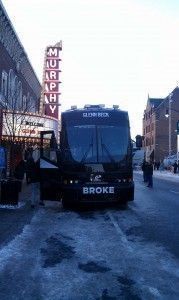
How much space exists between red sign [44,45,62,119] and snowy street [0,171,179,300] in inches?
958

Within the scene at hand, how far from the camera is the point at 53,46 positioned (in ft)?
123

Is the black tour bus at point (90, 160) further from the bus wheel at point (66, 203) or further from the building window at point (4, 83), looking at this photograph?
the building window at point (4, 83)

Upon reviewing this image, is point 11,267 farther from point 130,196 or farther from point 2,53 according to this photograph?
point 2,53

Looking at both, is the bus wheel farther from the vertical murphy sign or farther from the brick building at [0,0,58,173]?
the vertical murphy sign

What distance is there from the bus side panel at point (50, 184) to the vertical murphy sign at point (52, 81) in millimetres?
21648

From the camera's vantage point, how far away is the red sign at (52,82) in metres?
36.8

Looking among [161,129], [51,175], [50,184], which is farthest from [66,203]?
[161,129]

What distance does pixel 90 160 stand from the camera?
14938 millimetres

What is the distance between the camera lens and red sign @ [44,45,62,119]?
36.8 metres

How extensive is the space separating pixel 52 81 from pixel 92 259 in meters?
30.3

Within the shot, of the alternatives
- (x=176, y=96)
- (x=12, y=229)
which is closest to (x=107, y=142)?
(x=12, y=229)

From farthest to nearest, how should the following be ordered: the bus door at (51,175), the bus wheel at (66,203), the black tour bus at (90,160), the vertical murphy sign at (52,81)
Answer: the vertical murphy sign at (52,81), the bus door at (51,175), the bus wheel at (66,203), the black tour bus at (90,160)

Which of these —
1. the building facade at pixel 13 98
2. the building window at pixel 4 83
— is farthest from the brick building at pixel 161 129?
the building window at pixel 4 83

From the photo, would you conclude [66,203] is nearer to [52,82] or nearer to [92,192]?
[92,192]
